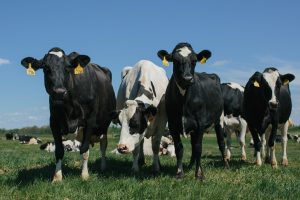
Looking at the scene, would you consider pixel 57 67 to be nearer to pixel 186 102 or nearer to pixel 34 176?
pixel 34 176

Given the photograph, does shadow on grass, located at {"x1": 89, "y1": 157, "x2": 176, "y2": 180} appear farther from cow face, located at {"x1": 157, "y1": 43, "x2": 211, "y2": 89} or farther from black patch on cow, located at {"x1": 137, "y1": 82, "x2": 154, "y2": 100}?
cow face, located at {"x1": 157, "y1": 43, "x2": 211, "y2": 89}

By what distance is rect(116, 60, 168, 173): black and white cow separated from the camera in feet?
31.2

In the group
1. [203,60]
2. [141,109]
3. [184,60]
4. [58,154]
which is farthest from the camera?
[203,60]

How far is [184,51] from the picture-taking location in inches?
376

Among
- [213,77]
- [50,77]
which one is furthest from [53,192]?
[213,77]

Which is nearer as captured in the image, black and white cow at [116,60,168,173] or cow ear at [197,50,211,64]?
black and white cow at [116,60,168,173]

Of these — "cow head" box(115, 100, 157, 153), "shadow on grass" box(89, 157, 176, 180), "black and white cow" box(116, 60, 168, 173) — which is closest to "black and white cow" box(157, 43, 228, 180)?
"black and white cow" box(116, 60, 168, 173)

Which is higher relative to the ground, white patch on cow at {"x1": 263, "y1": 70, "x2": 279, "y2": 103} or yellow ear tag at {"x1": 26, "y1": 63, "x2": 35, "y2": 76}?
white patch on cow at {"x1": 263, "y1": 70, "x2": 279, "y2": 103}

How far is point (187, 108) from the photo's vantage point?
988cm

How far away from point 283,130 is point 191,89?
257 inches

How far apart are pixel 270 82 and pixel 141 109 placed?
4859 mm

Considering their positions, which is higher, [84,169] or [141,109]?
[141,109]

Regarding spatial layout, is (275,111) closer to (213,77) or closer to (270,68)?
(270,68)

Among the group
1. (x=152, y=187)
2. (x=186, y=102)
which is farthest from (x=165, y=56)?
(x=152, y=187)
